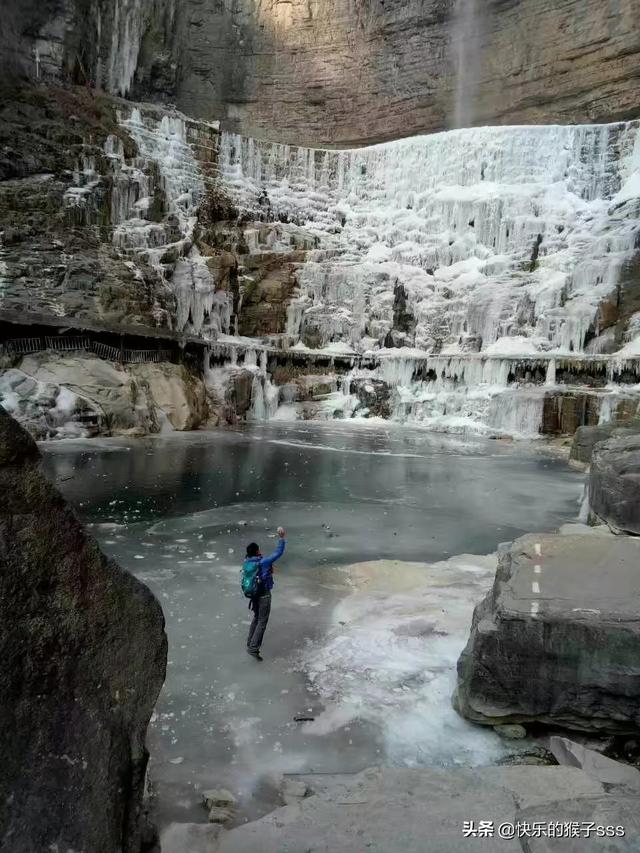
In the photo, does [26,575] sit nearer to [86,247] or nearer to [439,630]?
[439,630]

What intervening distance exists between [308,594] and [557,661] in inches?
107

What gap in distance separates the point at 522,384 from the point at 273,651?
68.1ft

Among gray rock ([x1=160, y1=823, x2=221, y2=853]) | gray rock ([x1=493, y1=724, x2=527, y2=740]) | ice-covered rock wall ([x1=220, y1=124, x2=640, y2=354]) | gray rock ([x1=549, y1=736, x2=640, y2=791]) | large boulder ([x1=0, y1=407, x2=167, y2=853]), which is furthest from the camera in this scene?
ice-covered rock wall ([x1=220, y1=124, x2=640, y2=354])

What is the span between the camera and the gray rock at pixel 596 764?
2648 mm

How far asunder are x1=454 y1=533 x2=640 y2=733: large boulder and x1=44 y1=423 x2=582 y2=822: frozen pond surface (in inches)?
10.3

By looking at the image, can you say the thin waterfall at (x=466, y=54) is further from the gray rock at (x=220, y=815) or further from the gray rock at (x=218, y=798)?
the gray rock at (x=220, y=815)

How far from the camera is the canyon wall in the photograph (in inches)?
1228

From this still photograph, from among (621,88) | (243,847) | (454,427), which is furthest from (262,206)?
(243,847)

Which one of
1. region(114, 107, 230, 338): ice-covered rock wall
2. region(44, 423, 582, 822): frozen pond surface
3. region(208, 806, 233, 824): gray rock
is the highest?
region(114, 107, 230, 338): ice-covered rock wall

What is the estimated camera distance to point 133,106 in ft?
99.6

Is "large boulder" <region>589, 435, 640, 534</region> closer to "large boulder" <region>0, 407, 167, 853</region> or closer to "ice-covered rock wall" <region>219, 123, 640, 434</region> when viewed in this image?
"large boulder" <region>0, 407, 167, 853</region>

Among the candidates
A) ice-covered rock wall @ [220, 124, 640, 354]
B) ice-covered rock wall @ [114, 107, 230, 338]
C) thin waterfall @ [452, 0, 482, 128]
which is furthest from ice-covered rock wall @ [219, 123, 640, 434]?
thin waterfall @ [452, 0, 482, 128]

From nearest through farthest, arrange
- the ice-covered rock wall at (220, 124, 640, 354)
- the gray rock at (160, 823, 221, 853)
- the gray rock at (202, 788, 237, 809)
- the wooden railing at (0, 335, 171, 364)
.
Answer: the gray rock at (160, 823, 221, 853), the gray rock at (202, 788, 237, 809), the wooden railing at (0, 335, 171, 364), the ice-covered rock wall at (220, 124, 640, 354)

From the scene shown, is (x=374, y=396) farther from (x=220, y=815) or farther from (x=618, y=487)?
(x=220, y=815)
